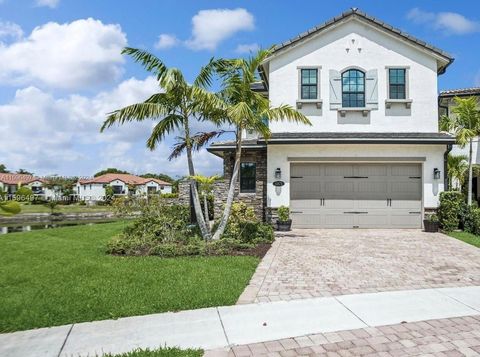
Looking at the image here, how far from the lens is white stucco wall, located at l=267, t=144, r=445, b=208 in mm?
14961

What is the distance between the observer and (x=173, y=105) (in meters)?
11.3

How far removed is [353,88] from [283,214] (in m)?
6.02

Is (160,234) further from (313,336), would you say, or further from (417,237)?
(417,237)

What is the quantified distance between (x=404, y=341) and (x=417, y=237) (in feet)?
31.0

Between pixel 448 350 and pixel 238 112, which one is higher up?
pixel 238 112

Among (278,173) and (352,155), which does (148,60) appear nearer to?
(278,173)

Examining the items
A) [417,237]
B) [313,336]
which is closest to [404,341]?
[313,336]

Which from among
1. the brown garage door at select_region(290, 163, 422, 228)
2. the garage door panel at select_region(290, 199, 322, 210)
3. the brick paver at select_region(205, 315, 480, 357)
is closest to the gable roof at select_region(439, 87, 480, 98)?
the brown garage door at select_region(290, 163, 422, 228)

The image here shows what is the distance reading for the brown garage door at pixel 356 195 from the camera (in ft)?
50.0

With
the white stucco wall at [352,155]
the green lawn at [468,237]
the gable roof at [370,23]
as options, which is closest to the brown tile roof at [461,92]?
the gable roof at [370,23]

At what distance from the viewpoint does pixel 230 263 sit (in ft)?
28.8

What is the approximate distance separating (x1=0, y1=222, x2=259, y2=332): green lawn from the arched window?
30.4ft

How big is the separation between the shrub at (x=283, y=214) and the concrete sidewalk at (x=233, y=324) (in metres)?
8.51

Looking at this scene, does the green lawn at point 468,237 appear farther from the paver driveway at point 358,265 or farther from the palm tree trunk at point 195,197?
the palm tree trunk at point 195,197
